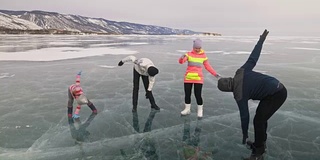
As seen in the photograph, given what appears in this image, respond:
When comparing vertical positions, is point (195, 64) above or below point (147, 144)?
above

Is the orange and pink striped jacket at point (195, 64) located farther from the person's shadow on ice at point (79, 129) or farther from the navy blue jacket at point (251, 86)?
the person's shadow on ice at point (79, 129)

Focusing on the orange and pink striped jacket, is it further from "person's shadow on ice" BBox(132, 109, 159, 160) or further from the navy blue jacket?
the navy blue jacket

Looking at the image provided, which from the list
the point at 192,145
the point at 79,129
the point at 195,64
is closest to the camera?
the point at 192,145

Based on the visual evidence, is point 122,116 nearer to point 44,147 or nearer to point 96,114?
point 96,114

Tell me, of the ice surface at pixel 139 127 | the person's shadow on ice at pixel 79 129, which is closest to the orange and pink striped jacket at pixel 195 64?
the ice surface at pixel 139 127

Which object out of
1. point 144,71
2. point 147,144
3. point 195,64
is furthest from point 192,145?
point 144,71

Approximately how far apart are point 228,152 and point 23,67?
9.04 metres

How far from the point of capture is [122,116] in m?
4.83

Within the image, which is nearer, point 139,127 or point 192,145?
point 192,145

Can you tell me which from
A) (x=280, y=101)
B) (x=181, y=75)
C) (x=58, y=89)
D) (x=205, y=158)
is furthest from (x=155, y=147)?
(x=181, y=75)

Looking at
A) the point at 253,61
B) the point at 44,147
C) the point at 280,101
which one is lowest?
the point at 44,147

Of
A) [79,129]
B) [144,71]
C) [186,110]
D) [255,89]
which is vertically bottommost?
[79,129]

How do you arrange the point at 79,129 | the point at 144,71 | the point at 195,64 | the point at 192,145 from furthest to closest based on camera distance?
the point at 144,71
the point at 195,64
the point at 79,129
the point at 192,145

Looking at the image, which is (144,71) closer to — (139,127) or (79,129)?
(139,127)
